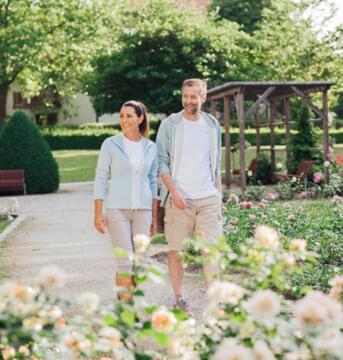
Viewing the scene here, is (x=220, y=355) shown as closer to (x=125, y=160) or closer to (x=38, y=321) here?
(x=38, y=321)

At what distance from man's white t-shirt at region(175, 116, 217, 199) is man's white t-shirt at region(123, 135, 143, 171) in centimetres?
32

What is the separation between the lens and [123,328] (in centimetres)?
274

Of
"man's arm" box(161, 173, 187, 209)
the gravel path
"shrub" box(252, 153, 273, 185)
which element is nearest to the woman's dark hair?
"man's arm" box(161, 173, 187, 209)

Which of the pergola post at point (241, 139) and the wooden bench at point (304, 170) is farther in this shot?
the pergola post at point (241, 139)

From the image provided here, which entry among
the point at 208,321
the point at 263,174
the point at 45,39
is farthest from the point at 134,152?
the point at 45,39

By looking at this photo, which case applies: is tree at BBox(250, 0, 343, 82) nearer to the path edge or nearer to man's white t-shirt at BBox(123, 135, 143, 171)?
the path edge

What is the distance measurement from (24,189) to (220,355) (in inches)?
784

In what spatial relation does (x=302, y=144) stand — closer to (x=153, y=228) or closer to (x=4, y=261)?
(x=4, y=261)

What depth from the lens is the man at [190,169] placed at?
5883mm

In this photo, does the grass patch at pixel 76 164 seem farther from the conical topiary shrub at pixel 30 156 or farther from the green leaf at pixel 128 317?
the green leaf at pixel 128 317

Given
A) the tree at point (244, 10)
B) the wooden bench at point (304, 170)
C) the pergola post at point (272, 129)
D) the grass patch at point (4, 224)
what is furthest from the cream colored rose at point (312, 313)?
the tree at point (244, 10)

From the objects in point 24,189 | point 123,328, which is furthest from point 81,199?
point 123,328

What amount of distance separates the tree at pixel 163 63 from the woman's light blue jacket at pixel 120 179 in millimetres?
24010

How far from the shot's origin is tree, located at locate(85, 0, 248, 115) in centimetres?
3050
